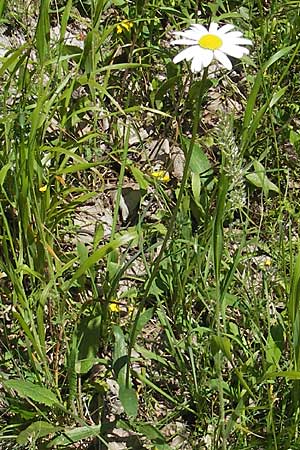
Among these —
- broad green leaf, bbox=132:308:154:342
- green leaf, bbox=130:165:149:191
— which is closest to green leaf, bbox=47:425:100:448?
broad green leaf, bbox=132:308:154:342

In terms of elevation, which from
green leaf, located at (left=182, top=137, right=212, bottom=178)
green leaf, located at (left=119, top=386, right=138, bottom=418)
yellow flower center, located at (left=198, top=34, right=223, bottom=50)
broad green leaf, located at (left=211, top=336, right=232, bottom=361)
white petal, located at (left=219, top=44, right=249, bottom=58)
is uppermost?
yellow flower center, located at (left=198, top=34, right=223, bottom=50)

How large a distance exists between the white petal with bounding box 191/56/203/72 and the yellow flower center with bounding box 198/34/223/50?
49mm

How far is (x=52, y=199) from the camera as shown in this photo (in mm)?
2129

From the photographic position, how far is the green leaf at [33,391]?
68.7 inches

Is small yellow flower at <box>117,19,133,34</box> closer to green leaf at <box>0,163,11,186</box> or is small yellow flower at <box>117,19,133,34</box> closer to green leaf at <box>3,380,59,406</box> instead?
green leaf at <box>0,163,11,186</box>

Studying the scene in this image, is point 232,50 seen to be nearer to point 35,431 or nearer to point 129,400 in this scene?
point 129,400

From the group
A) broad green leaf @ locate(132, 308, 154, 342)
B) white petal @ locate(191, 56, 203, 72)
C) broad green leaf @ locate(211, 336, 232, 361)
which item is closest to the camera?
white petal @ locate(191, 56, 203, 72)

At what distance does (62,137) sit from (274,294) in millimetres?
768

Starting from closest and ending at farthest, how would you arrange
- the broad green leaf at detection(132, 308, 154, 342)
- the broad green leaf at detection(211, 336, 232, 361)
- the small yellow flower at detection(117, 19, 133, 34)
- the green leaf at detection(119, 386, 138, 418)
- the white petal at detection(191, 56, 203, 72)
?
the white petal at detection(191, 56, 203, 72) < the broad green leaf at detection(211, 336, 232, 361) < the green leaf at detection(119, 386, 138, 418) < the broad green leaf at detection(132, 308, 154, 342) < the small yellow flower at detection(117, 19, 133, 34)

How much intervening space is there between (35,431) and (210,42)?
940mm

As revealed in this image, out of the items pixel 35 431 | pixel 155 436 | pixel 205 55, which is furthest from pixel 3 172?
pixel 205 55

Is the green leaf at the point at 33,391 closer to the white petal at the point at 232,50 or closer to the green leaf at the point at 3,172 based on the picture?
the green leaf at the point at 3,172

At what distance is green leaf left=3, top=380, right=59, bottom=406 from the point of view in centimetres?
175

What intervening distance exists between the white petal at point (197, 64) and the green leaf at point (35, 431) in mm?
899
